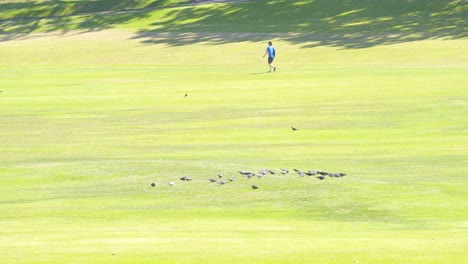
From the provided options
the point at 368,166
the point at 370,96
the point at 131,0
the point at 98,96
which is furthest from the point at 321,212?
the point at 131,0

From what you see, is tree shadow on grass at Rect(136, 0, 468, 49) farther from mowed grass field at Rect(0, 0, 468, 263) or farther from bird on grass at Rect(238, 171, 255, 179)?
bird on grass at Rect(238, 171, 255, 179)

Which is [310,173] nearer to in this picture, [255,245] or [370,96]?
[255,245]

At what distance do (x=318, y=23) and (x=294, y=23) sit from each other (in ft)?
6.79

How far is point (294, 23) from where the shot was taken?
92.7m

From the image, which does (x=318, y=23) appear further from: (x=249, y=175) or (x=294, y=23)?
(x=249, y=175)

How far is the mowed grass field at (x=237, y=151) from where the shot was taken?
18.2 meters

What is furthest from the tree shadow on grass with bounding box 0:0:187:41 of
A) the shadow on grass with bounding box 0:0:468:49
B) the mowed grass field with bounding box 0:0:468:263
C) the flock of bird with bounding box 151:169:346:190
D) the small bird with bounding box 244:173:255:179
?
the small bird with bounding box 244:173:255:179

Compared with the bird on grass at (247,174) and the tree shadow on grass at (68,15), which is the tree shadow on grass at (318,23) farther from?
the bird on grass at (247,174)

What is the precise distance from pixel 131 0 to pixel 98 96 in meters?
57.1

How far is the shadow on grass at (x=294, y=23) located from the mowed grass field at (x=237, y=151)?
1570mm

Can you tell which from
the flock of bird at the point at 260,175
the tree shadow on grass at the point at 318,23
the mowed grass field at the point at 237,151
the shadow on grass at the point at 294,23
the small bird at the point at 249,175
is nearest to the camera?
the mowed grass field at the point at 237,151

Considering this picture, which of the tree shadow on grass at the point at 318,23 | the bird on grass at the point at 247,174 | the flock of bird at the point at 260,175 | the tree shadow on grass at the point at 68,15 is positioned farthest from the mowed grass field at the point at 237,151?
the tree shadow on grass at the point at 68,15

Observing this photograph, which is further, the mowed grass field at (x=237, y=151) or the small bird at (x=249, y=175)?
the small bird at (x=249, y=175)

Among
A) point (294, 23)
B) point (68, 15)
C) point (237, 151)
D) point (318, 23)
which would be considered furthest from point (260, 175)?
point (68, 15)
